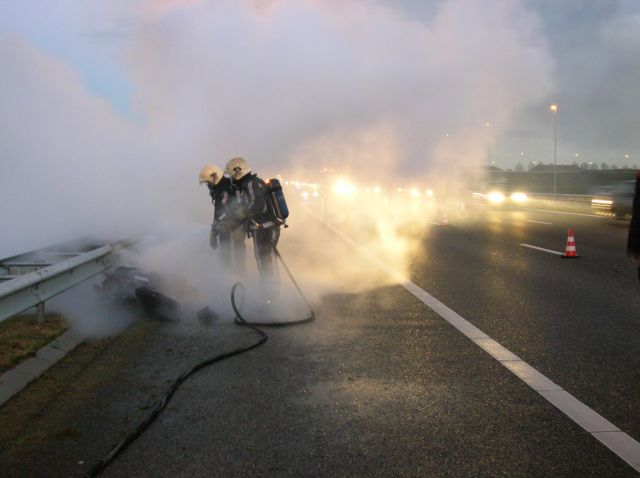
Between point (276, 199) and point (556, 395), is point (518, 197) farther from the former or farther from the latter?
point (556, 395)

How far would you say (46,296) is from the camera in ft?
17.2

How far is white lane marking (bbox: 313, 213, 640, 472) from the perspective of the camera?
3.32 meters

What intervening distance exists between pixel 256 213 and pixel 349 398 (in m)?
3.67

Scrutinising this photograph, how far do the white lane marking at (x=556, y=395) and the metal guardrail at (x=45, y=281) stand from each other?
3796 millimetres

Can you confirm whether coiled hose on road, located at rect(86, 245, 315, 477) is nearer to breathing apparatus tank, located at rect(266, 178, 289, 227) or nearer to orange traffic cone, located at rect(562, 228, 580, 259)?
breathing apparatus tank, located at rect(266, 178, 289, 227)

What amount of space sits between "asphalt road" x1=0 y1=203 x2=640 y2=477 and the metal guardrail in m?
0.59

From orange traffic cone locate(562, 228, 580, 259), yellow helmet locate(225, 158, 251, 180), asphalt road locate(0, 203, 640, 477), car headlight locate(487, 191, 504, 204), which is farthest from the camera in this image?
car headlight locate(487, 191, 504, 204)

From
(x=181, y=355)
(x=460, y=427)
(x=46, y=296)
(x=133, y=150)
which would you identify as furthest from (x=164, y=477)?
(x=133, y=150)

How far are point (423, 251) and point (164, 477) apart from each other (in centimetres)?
1078

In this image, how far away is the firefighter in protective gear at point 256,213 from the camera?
745 centimetres

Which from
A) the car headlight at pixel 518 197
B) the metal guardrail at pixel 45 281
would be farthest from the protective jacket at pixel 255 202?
the car headlight at pixel 518 197

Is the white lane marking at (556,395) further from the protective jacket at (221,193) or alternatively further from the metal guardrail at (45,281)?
the metal guardrail at (45,281)

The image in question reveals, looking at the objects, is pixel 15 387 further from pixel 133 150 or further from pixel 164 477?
pixel 133 150

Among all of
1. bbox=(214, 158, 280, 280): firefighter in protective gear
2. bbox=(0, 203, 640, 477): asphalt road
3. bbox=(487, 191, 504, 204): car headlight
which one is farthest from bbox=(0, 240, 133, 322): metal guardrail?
bbox=(487, 191, 504, 204): car headlight
